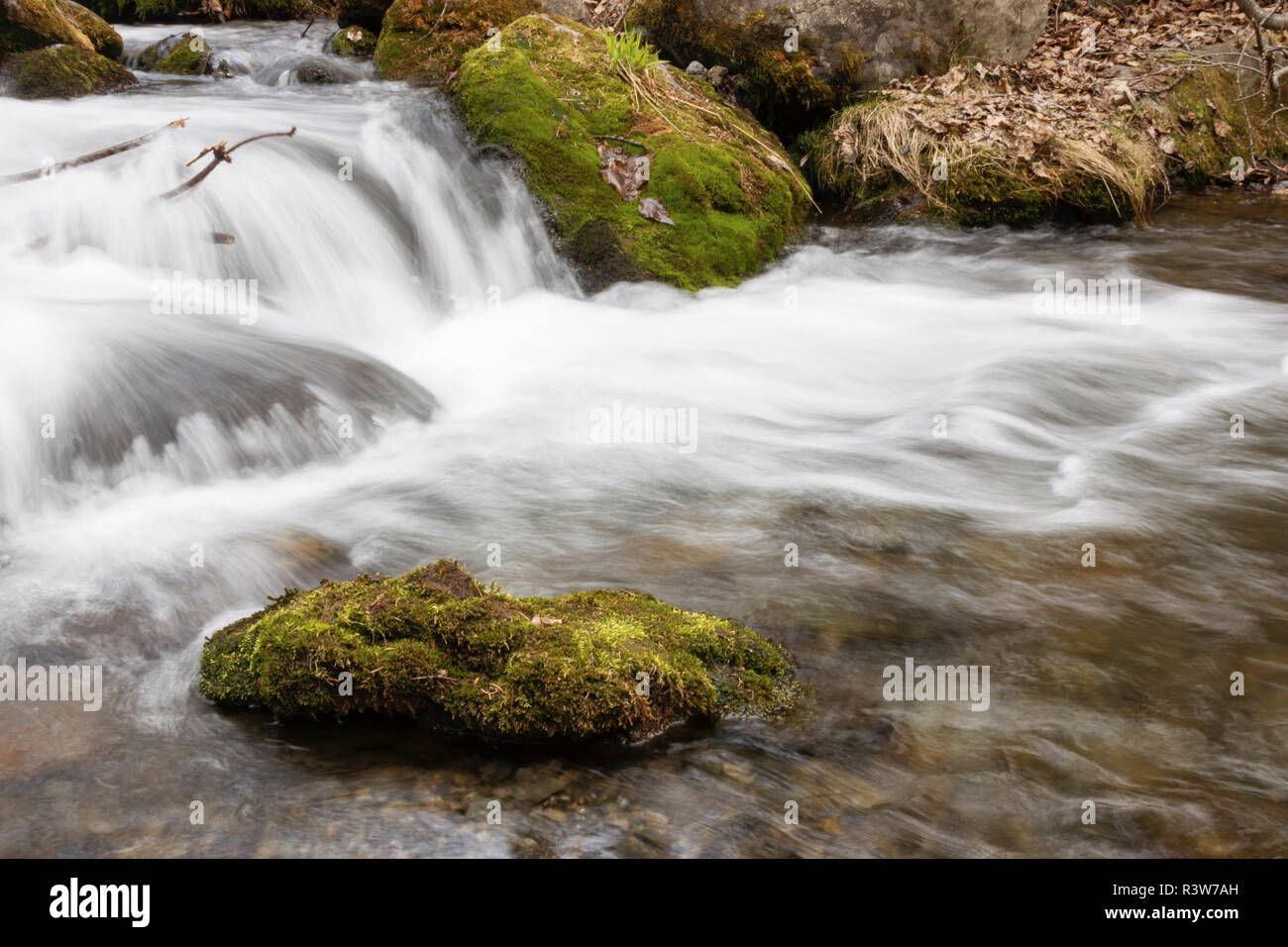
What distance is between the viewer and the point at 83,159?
725cm

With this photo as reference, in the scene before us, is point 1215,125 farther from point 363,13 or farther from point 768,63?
point 363,13

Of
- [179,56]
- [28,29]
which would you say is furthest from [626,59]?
[28,29]

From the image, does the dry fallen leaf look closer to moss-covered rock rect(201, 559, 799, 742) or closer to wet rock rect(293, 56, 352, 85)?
wet rock rect(293, 56, 352, 85)

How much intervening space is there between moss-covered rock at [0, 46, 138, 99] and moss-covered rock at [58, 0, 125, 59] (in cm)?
90

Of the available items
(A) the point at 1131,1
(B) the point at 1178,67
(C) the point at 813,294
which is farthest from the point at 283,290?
(A) the point at 1131,1

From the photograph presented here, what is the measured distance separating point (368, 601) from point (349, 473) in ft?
6.68

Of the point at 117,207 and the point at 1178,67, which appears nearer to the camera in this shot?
the point at 117,207

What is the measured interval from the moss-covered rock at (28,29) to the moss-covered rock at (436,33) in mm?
2887

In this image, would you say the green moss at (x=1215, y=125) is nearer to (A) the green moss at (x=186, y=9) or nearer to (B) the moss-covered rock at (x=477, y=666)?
(B) the moss-covered rock at (x=477, y=666)

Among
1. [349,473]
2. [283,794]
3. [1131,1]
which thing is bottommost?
[283,794]

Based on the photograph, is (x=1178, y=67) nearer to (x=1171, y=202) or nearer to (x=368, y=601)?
(x=1171, y=202)

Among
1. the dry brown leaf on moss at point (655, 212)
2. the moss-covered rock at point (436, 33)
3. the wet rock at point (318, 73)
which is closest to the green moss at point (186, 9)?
the wet rock at point (318, 73)

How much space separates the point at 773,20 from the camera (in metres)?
9.95

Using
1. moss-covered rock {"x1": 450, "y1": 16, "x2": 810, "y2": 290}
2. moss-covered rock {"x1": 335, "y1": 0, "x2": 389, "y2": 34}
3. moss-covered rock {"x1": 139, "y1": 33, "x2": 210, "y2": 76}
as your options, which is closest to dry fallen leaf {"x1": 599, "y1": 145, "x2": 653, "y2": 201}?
moss-covered rock {"x1": 450, "y1": 16, "x2": 810, "y2": 290}
